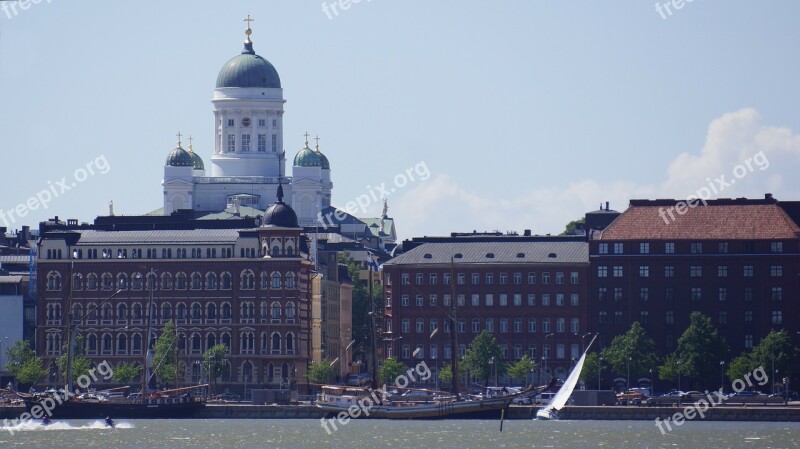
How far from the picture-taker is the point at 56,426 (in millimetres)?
178250

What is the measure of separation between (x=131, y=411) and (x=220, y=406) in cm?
731

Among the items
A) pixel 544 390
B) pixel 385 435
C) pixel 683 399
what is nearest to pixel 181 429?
pixel 385 435

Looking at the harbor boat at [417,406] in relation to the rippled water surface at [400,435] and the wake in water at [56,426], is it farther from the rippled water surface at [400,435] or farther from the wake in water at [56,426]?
the wake in water at [56,426]

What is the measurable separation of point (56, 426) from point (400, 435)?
2890 centimetres

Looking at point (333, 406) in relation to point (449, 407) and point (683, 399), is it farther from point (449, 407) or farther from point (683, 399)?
point (683, 399)

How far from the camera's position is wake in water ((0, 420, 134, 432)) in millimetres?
174775

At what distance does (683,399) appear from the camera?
19600cm

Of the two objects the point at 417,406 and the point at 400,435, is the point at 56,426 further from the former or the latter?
the point at 400,435

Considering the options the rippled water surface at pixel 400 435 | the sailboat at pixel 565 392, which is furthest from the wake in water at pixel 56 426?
the sailboat at pixel 565 392

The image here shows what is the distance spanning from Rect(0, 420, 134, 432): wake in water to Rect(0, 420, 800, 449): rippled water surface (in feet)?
0.23

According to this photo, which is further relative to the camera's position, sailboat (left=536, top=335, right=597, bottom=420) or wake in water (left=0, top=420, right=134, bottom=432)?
wake in water (left=0, top=420, right=134, bottom=432)

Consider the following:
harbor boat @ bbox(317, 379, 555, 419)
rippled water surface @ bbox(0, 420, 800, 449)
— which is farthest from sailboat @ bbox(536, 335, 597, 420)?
harbor boat @ bbox(317, 379, 555, 419)

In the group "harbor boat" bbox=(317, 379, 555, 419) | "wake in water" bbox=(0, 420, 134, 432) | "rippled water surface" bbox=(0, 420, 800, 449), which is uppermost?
"harbor boat" bbox=(317, 379, 555, 419)

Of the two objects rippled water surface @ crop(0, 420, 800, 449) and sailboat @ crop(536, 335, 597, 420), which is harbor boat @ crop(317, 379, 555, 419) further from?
sailboat @ crop(536, 335, 597, 420)
